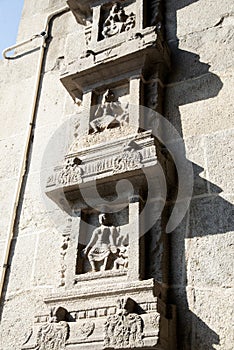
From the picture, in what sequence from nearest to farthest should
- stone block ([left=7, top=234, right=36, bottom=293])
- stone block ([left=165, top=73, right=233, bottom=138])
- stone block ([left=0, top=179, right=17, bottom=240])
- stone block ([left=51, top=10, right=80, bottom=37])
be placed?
stone block ([left=165, top=73, right=233, bottom=138]) → stone block ([left=7, top=234, right=36, bottom=293]) → stone block ([left=0, top=179, right=17, bottom=240]) → stone block ([left=51, top=10, right=80, bottom=37])

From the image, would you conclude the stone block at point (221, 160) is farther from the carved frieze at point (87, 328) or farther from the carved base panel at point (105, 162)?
the carved frieze at point (87, 328)

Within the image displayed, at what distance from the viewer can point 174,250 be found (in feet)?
5.91

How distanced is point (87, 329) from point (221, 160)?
33.1 inches

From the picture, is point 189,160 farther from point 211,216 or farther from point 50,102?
point 50,102

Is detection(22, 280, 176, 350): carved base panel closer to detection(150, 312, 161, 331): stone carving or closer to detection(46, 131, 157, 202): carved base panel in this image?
detection(150, 312, 161, 331): stone carving

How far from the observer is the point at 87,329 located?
163cm

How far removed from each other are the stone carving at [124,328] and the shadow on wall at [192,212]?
0.60 ft

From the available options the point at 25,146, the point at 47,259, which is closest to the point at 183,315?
the point at 47,259

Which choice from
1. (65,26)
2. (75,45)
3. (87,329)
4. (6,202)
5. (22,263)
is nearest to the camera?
(87,329)

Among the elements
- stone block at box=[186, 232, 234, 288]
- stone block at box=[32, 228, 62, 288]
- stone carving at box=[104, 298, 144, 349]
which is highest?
stone block at box=[32, 228, 62, 288]

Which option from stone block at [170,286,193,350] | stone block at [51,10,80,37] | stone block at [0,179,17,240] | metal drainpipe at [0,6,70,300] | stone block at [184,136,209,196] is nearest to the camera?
stone block at [170,286,193,350]

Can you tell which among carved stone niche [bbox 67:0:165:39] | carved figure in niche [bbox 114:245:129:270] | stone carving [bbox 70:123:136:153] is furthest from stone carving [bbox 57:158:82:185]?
carved stone niche [bbox 67:0:165:39]

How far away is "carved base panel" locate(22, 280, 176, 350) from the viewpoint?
1.53 meters

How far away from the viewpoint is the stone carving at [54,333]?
65.3 inches
